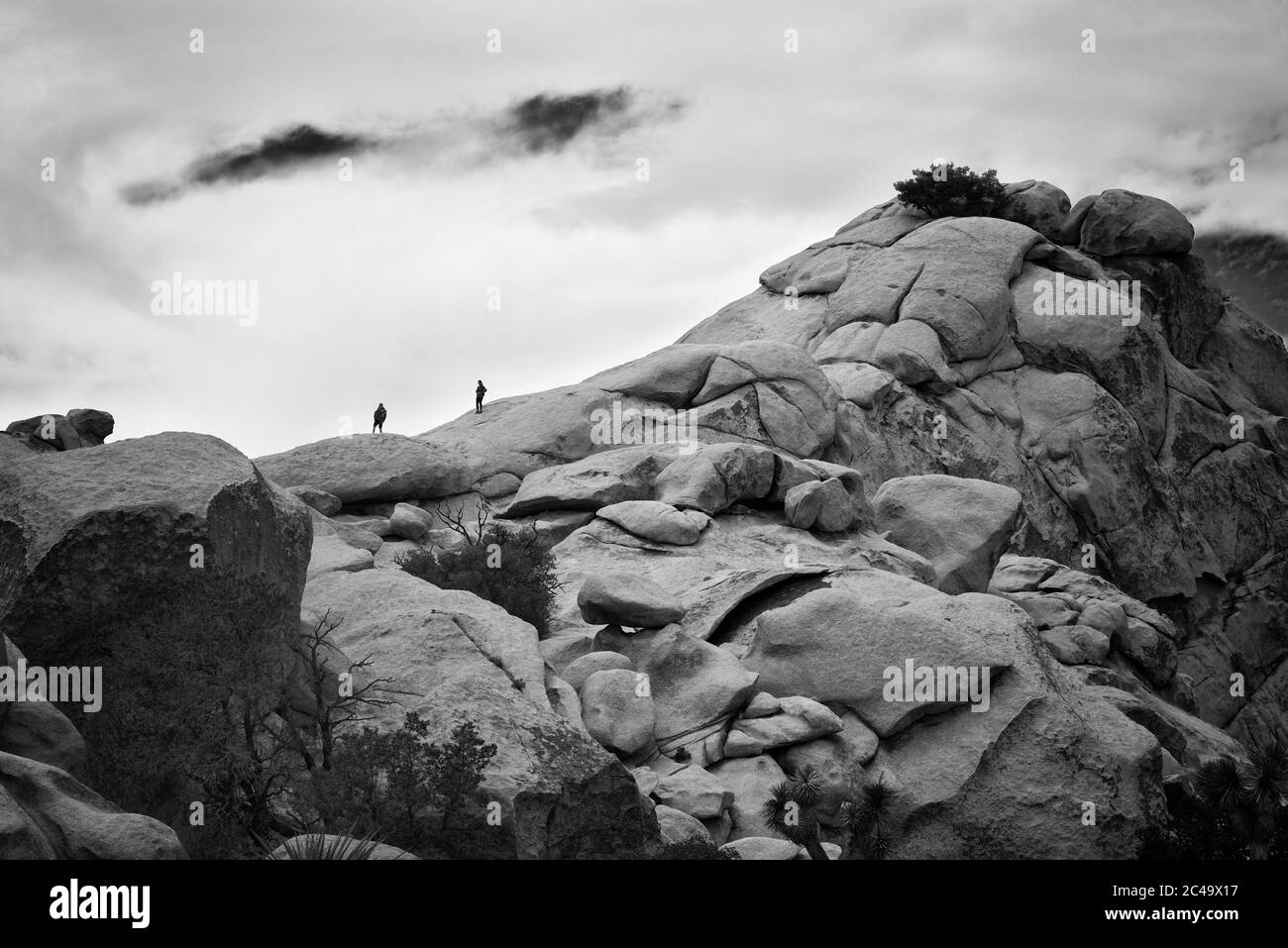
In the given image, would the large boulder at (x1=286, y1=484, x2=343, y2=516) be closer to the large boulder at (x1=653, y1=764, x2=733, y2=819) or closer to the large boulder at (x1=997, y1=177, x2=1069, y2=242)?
the large boulder at (x1=653, y1=764, x2=733, y2=819)

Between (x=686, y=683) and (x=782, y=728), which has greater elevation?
(x=686, y=683)

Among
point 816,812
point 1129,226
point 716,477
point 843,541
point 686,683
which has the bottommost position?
point 816,812

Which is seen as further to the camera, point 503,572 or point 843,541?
point 843,541

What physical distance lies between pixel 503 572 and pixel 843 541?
13062mm

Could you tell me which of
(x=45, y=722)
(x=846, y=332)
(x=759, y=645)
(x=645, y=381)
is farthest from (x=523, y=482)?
(x=45, y=722)

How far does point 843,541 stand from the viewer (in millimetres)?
41344

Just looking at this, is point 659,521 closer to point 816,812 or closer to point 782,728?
point 782,728

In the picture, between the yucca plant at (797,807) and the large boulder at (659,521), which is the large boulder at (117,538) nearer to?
the yucca plant at (797,807)

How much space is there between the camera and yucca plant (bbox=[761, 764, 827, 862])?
25.6 m

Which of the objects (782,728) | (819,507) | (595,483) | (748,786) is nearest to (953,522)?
(819,507)

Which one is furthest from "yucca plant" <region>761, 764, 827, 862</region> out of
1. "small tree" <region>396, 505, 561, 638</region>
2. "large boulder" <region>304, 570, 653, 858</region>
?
"small tree" <region>396, 505, 561, 638</region>

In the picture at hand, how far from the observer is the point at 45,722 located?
60.6 feet
